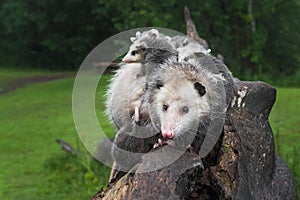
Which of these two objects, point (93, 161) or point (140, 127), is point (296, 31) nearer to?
point (93, 161)

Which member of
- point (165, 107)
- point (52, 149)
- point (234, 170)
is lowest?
point (52, 149)

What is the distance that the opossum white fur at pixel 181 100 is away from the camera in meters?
2.48

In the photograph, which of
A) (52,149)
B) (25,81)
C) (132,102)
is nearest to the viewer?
(132,102)

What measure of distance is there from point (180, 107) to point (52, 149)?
633 cm

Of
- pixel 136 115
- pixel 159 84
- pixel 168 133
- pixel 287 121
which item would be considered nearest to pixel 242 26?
pixel 287 121

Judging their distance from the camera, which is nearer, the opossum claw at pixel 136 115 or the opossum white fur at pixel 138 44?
the opossum claw at pixel 136 115

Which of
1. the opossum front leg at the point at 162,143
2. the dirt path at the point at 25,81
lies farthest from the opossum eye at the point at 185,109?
the dirt path at the point at 25,81

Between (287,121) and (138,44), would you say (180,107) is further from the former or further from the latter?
(287,121)

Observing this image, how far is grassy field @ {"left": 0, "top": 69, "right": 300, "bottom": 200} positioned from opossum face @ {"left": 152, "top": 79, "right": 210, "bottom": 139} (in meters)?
0.89

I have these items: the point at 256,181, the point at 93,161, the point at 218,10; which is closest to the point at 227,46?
the point at 218,10

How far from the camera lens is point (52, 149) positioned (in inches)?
336

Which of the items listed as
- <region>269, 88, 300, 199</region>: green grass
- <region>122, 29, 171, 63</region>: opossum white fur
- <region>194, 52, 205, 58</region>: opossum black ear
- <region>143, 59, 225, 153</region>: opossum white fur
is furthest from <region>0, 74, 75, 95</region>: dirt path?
<region>143, 59, 225, 153</region>: opossum white fur

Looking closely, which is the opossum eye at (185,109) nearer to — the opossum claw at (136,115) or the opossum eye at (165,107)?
the opossum eye at (165,107)

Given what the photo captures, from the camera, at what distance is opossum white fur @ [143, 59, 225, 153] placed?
2.48m
